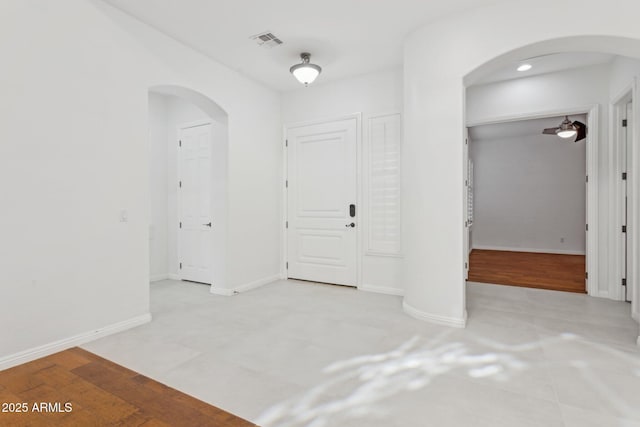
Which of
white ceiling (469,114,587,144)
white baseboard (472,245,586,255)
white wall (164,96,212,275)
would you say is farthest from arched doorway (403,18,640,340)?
white baseboard (472,245,586,255)

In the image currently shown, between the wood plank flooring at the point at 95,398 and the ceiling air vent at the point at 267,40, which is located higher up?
the ceiling air vent at the point at 267,40

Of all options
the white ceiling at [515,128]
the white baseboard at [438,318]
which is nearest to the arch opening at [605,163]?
the white baseboard at [438,318]

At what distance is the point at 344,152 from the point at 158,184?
121 inches

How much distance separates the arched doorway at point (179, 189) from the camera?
4.97 m

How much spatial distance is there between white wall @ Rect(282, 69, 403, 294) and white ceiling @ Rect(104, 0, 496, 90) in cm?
26

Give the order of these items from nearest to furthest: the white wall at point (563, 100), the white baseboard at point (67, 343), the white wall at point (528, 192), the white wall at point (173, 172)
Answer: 1. the white baseboard at point (67, 343)
2. the white wall at point (563, 100)
3. the white wall at point (173, 172)
4. the white wall at point (528, 192)

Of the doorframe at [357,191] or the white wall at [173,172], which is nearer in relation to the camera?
the doorframe at [357,191]

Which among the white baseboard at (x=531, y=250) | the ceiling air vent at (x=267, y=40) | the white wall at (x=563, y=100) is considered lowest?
the white baseboard at (x=531, y=250)

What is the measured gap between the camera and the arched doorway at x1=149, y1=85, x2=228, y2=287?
16.3ft

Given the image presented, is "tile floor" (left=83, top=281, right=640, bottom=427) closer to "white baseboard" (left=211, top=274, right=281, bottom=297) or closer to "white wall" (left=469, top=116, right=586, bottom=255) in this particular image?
"white baseboard" (left=211, top=274, right=281, bottom=297)

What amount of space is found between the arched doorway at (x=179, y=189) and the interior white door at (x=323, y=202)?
1.29 metres

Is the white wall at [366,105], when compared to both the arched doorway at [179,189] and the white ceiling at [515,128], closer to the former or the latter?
the arched doorway at [179,189]

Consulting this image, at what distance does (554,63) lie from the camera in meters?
4.02

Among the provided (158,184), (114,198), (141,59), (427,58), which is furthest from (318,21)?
(158,184)
